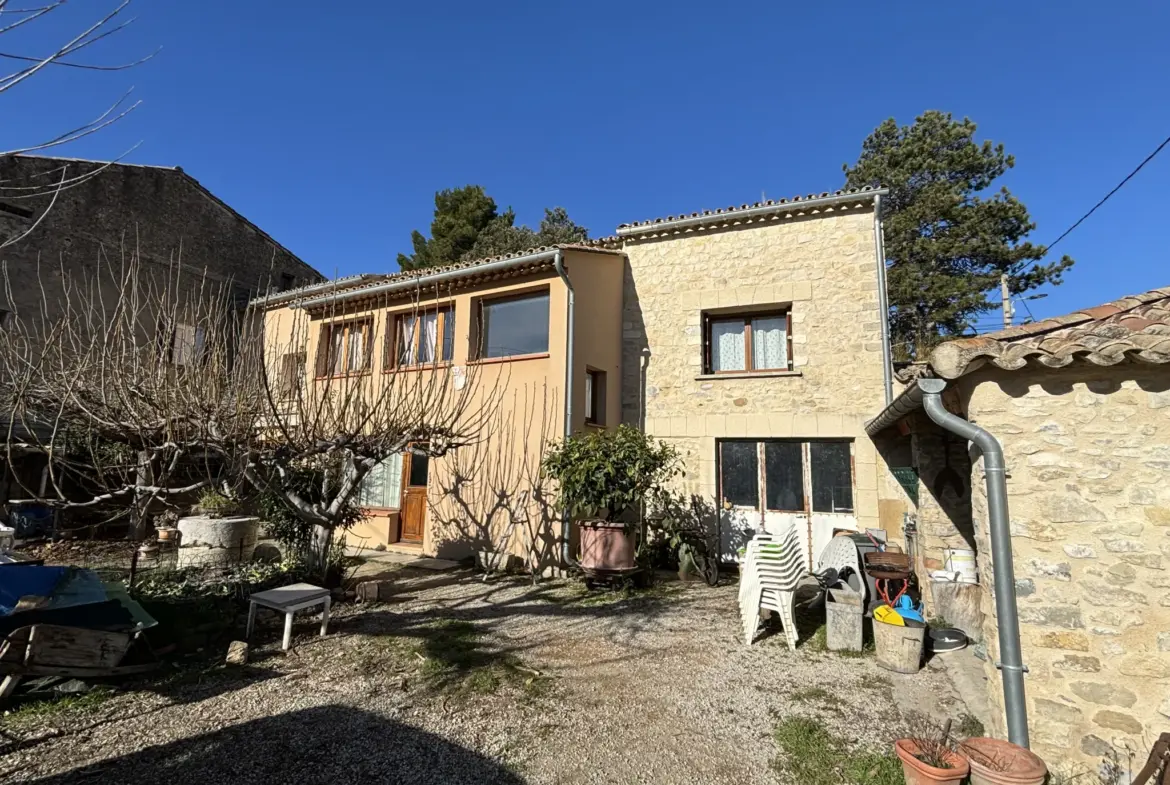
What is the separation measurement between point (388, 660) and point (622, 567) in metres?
3.64

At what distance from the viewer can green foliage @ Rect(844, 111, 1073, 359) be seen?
19984 millimetres

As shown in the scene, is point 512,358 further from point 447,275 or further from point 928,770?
point 928,770

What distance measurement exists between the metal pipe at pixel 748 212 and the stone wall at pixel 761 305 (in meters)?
0.23

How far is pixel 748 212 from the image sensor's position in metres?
9.98

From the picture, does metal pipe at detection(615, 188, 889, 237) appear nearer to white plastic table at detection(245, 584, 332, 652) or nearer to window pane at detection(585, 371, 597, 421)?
window pane at detection(585, 371, 597, 421)

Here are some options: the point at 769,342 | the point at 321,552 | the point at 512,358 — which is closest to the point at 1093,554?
the point at 769,342

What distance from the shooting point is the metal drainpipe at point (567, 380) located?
29.2 feet

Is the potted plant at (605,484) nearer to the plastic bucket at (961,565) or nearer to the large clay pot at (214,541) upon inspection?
the plastic bucket at (961,565)

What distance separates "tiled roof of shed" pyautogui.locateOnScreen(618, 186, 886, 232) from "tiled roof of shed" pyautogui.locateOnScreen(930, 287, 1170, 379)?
5.98m

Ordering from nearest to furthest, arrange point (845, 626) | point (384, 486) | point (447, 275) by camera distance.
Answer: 1. point (845, 626)
2. point (447, 275)
3. point (384, 486)

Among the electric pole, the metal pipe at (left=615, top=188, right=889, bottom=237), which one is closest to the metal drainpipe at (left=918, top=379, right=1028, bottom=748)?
the metal pipe at (left=615, top=188, right=889, bottom=237)

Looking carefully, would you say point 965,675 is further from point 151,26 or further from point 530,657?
point 151,26

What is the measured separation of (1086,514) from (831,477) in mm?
5920

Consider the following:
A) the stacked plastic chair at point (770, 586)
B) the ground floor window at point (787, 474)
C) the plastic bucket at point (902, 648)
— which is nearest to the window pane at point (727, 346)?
the ground floor window at point (787, 474)
